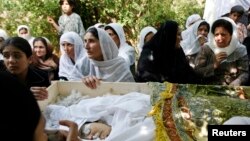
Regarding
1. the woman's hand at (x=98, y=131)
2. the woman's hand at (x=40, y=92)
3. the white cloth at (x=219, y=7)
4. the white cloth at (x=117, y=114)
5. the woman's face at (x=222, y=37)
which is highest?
the white cloth at (x=219, y=7)

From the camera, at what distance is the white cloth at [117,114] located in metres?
2.30

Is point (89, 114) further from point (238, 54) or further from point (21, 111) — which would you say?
point (238, 54)

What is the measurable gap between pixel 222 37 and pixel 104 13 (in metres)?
4.44

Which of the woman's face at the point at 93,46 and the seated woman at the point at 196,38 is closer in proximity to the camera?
the woman's face at the point at 93,46

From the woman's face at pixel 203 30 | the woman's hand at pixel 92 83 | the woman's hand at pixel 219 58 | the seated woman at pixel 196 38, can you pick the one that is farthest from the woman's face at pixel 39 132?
the woman's face at pixel 203 30

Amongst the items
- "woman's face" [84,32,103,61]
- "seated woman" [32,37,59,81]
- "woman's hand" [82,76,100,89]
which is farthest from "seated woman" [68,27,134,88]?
"seated woman" [32,37,59,81]

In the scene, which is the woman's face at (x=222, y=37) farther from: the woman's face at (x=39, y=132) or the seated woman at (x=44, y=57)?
the woman's face at (x=39, y=132)

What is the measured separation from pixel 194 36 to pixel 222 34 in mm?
1265

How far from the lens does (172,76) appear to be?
367 centimetres

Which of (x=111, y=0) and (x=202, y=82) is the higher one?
(x=111, y=0)

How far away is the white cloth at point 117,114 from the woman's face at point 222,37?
1.48 metres

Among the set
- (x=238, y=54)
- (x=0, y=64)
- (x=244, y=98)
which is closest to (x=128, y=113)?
(x=244, y=98)

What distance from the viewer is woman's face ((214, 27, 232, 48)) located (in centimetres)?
394

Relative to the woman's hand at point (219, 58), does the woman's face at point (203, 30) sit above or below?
above
